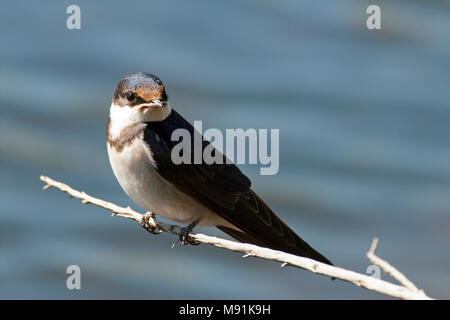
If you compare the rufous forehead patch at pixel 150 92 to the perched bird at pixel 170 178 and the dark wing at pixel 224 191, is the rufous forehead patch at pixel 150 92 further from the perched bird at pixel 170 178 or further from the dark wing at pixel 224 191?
the dark wing at pixel 224 191

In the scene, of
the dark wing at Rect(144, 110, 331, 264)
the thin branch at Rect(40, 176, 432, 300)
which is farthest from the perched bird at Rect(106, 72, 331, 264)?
the thin branch at Rect(40, 176, 432, 300)

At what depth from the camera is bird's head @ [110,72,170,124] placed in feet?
12.6

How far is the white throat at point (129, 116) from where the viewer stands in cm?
399

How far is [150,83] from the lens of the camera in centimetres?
385

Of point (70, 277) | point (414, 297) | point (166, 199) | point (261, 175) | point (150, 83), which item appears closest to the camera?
point (414, 297)

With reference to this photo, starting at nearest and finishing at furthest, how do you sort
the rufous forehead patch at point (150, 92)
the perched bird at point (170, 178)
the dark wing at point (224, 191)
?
the rufous forehead patch at point (150, 92), the perched bird at point (170, 178), the dark wing at point (224, 191)

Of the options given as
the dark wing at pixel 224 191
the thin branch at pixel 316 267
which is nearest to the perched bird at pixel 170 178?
the dark wing at pixel 224 191

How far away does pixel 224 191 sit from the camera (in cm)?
425

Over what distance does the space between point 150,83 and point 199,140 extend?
44 cm

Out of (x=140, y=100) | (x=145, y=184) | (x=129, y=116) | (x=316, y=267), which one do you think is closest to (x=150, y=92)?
(x=140, y=100)

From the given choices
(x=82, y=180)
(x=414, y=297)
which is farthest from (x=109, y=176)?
(x=414, y=297)

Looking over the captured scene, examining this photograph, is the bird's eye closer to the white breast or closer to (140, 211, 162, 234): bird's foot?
the white breast

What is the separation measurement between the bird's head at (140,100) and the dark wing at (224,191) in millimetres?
66

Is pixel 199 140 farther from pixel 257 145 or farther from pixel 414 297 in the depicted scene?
pixel 257 145
